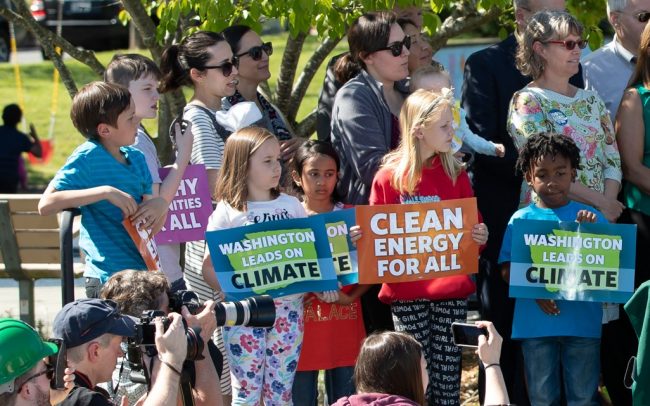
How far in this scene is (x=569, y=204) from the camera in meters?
6.64

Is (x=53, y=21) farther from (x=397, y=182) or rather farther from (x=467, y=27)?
(x=397, y=182)

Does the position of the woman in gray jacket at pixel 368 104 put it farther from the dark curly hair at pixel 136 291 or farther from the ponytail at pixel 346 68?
the dark curly hair at pixel 136 291

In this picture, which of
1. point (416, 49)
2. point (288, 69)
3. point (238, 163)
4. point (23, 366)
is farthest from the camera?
point (288, 69)

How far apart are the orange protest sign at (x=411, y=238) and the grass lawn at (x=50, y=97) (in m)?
13.2

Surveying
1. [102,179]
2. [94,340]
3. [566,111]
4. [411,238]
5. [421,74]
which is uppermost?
[421,74]

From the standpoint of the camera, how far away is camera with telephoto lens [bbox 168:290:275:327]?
533cm

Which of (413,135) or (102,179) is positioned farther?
(413,135)

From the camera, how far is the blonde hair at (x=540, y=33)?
683 centimetres

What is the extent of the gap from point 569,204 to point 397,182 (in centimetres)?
92

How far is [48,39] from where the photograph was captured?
9125 millimetres

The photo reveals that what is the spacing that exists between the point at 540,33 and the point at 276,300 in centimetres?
205

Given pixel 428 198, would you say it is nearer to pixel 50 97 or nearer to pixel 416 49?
pixel 416 49

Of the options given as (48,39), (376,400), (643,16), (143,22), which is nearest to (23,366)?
(376,400)

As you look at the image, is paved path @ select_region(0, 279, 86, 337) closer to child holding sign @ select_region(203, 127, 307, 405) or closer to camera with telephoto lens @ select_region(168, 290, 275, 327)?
child holding sign @ select_region(203, 127, 307, 405)
